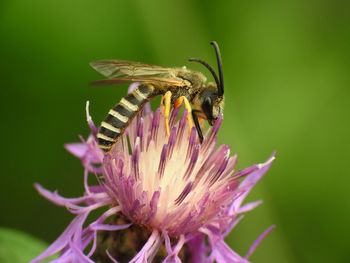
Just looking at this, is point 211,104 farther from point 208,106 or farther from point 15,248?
point 15,248

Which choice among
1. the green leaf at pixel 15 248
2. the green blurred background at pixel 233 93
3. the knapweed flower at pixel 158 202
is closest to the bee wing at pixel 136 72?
the knapweed flower at pixel 158 202

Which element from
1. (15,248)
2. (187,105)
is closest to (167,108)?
(187,105)

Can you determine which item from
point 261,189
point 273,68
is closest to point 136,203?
point 261,189

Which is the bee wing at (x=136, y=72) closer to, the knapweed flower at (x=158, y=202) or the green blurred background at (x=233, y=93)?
the knapweed flower at (x=158, y=202)

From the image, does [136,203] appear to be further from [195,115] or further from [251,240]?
[251,240]

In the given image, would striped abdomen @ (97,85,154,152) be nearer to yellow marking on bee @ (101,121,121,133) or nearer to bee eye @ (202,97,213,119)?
yellow marking on bee @ (101,121,121,133)
